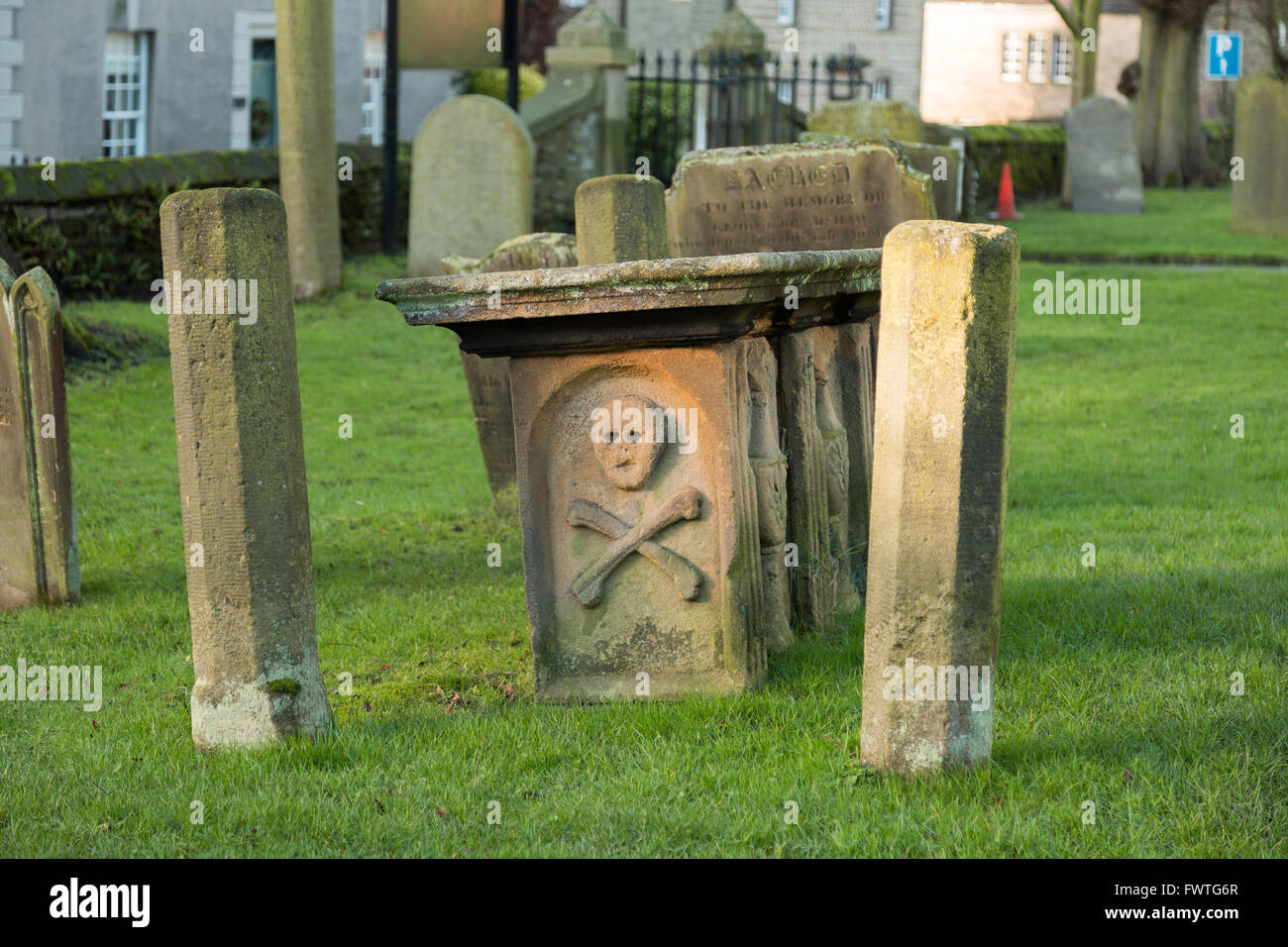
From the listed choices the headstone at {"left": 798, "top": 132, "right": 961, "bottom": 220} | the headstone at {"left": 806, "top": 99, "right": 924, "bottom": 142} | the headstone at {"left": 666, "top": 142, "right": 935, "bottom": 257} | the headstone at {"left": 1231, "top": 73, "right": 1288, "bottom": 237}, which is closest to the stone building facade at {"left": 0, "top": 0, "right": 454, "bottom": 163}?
the headstone at {"left": 806, "top": 99, "right": 924, "bottom": 142}

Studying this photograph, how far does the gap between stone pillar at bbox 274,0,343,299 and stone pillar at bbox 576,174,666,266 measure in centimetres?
859

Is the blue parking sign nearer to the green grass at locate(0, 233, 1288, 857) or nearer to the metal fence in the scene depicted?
the metal fence

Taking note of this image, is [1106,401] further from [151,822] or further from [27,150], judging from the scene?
[27,150]

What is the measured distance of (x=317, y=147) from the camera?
578 inches

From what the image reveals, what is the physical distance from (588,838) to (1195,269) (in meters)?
15.0

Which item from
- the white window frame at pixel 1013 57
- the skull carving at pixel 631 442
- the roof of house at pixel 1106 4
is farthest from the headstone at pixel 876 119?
the white window frame at pixel 1013 57

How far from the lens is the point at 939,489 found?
3971 mm

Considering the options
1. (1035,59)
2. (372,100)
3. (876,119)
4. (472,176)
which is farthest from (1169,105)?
(1035,59)

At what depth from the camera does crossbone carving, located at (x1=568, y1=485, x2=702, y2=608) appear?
4.86 meters

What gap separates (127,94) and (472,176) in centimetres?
Result: 958

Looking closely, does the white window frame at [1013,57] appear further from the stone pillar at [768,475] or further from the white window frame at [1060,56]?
the stone pillar at [768,475]

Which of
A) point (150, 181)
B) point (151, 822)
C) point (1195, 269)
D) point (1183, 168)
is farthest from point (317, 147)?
point (1183, 168)

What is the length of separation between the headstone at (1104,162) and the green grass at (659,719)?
17100 mm

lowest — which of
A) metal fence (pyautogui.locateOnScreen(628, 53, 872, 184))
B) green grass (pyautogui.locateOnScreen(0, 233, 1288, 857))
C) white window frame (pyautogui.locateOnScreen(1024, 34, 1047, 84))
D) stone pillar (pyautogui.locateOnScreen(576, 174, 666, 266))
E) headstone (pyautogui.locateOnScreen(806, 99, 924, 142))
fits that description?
green grass (pyautogui.locateOnScreen(0, 233, 1288, 857))
